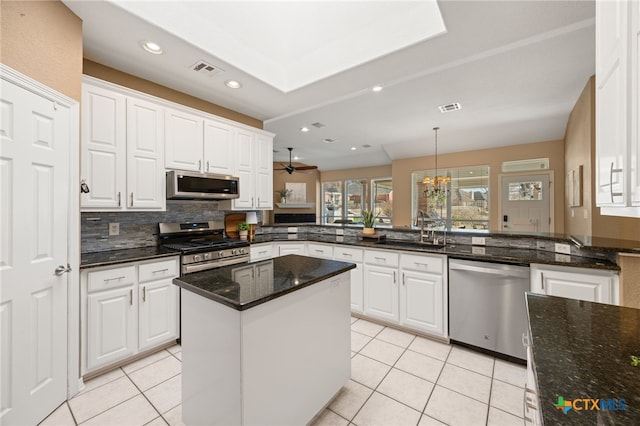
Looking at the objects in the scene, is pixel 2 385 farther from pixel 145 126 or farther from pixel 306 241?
pixel 306 241

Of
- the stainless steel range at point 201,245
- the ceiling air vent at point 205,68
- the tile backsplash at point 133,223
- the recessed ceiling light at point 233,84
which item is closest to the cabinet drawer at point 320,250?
the stainless steel range at point 201,245

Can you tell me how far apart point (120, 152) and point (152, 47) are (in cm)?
100

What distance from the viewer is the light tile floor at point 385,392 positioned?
1713 mm

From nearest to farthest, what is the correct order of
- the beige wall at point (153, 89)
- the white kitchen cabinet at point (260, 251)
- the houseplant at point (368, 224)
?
1. the beige wall at point (153, 89)
2. the white kitchen cabinet at point (260, 251)
3. the houseplant at point (368, 224)

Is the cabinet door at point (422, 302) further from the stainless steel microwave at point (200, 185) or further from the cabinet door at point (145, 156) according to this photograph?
the cabinet door at point (145, 156)

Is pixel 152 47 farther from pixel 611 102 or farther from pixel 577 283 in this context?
pixel 577 283

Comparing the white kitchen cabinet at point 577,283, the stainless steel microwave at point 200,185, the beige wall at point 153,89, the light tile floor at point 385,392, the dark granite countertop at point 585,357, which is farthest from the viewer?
the stainless steel microwave at point 200,185

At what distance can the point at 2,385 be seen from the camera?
1.49m

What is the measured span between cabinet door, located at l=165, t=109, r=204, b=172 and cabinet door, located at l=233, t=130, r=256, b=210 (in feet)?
1.86

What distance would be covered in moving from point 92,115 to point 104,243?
1238mm

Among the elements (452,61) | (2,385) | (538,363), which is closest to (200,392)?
(2,385)

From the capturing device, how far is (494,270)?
2.37 m

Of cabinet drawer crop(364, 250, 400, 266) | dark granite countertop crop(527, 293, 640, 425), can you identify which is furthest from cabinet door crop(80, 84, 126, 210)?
dark granite countertop crop(527, 293, 640, 425)

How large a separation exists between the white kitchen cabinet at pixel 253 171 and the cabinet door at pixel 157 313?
1385 millimetres
